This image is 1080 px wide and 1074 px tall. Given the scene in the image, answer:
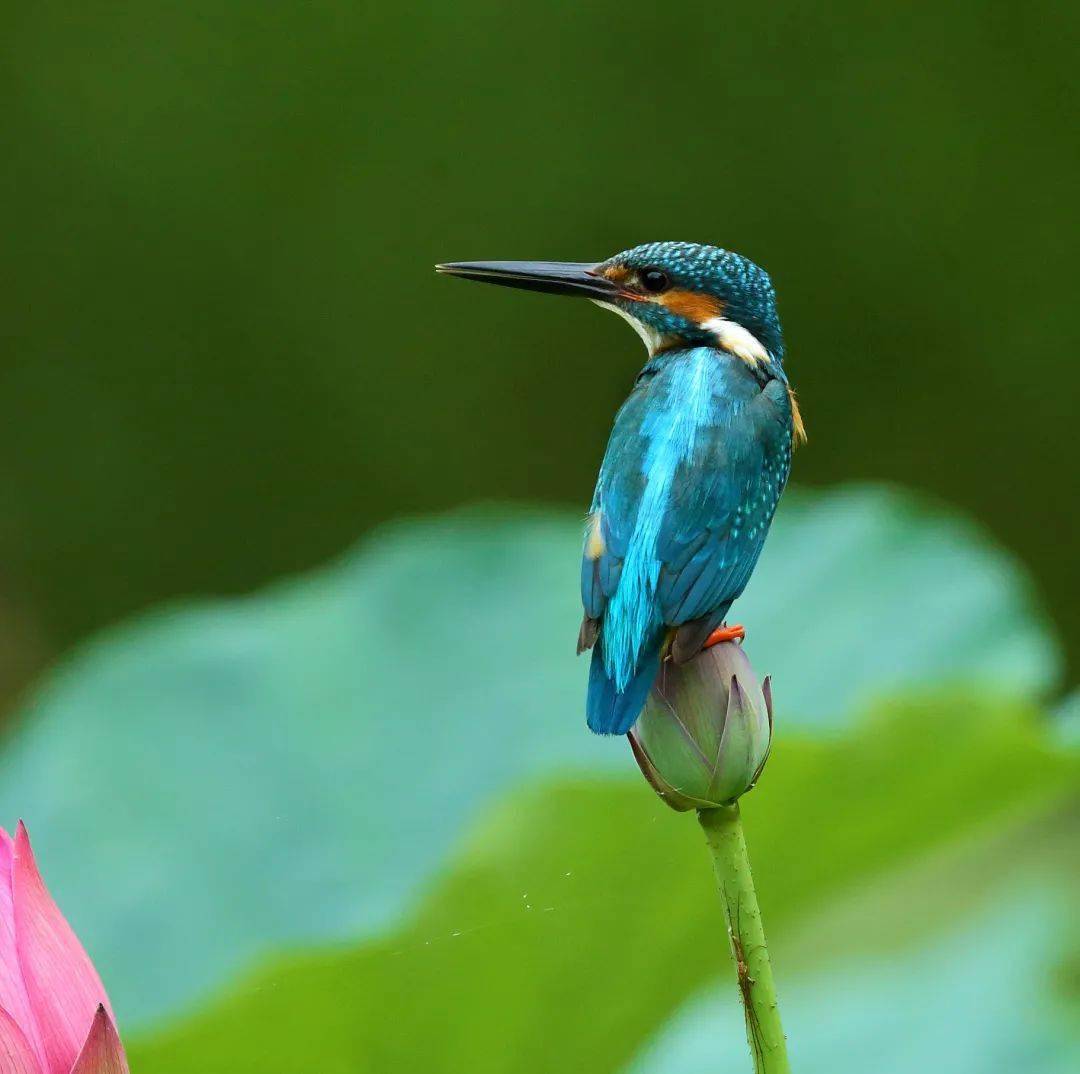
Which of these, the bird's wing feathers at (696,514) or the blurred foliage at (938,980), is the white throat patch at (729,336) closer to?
the bird's wing feathers at (696,514)

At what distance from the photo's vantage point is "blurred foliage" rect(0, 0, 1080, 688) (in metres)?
2.08

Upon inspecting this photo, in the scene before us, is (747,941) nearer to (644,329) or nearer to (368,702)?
(644,329)

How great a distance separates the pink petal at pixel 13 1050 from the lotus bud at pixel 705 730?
0.24 meters

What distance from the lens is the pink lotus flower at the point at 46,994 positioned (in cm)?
52

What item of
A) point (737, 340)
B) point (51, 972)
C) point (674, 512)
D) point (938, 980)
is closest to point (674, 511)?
point (674, 512)

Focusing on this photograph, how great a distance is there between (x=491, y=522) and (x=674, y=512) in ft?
2.64

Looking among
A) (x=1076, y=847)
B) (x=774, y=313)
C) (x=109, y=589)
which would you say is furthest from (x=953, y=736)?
(x=109, y=589)

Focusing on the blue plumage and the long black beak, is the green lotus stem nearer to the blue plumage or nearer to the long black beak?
the blue plumage

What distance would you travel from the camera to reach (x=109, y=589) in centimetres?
244

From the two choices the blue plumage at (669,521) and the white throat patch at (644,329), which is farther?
the white throat patch at (644,329)

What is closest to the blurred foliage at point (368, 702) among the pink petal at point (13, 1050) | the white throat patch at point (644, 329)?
the white throat patch at point (644, 329)

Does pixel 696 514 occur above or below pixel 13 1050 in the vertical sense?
above

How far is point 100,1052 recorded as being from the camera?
1.70 ft

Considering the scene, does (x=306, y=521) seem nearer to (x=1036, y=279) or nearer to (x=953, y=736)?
(x=1036, y=279)
